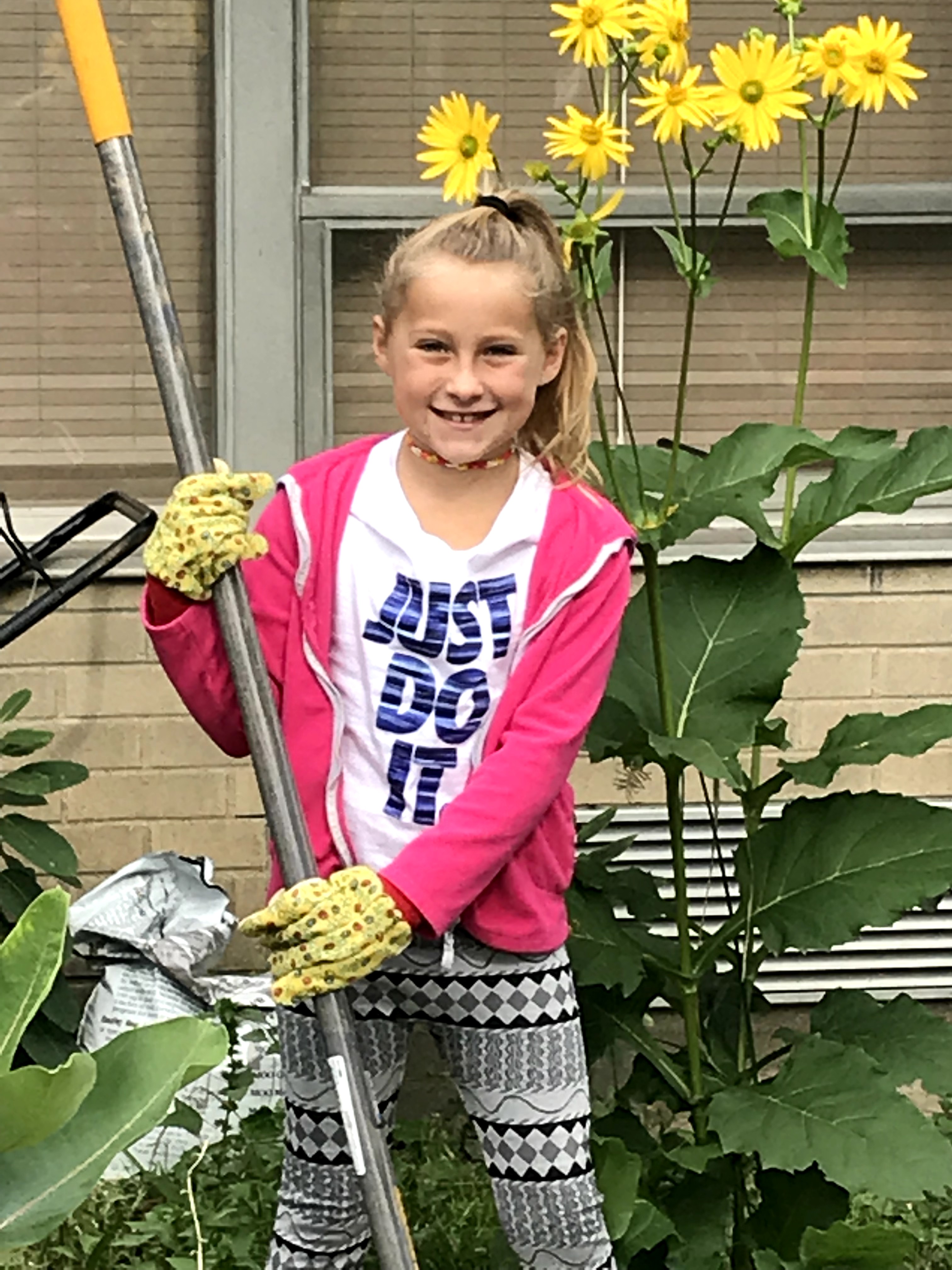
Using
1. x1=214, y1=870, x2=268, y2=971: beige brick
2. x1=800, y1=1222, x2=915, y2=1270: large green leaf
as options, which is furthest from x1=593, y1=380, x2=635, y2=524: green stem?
x1=214, y1=870, x2=268, y2=971: beige brick

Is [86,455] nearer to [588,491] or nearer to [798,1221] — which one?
[588,491]

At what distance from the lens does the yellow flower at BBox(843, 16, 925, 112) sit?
2.09m

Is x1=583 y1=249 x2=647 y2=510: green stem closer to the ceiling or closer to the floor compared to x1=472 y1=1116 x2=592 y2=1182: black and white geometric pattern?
closer to the ceiling

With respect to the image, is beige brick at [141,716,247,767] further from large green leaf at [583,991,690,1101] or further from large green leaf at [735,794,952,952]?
large green leaf at [735,794,952,952]

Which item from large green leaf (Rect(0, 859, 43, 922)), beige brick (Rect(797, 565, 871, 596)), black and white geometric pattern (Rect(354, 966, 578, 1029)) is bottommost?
large green leaf (Rect(0, 859, 43, 922))

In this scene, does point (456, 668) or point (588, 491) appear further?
point (588, 491)

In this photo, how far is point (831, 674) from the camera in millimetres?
3408

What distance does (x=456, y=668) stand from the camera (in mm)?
1945

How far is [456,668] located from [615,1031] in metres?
0.72

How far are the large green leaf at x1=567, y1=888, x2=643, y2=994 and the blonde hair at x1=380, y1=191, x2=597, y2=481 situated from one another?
639 mm

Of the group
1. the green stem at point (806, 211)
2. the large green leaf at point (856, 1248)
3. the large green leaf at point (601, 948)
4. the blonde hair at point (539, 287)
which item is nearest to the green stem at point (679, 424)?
the blonde hair at point (539, 287)

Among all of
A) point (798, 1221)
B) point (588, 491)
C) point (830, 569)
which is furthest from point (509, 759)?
point (830, 569)

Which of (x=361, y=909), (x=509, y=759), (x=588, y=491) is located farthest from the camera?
(x=588, y=491)

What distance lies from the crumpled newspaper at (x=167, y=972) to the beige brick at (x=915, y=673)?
1.33 meters
